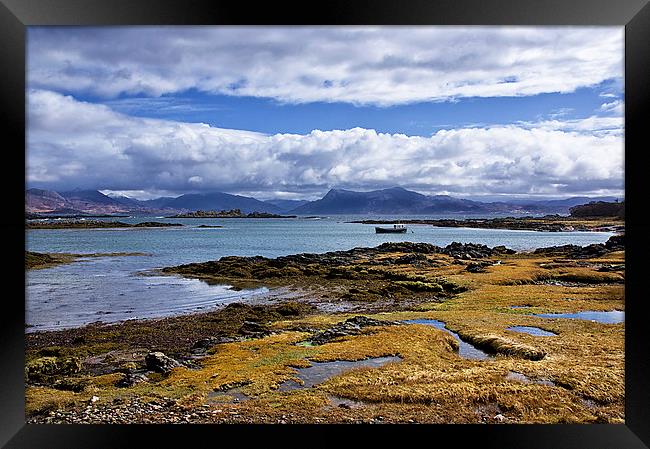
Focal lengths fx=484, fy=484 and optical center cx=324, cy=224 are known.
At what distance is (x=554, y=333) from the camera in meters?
10.8

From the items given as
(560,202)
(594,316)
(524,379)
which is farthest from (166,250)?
(524,379)

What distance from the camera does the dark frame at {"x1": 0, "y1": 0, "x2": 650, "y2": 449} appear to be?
12.2ft

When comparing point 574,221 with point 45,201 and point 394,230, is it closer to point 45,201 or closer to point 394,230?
point 394,230

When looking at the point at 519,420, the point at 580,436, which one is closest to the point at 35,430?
the point at 580,436

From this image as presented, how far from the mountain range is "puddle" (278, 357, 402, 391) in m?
17.3

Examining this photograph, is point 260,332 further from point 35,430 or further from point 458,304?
point 35,430

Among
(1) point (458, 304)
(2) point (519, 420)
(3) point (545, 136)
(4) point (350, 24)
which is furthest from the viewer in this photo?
(3) point (545, 136)

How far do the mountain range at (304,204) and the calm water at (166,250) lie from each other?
142 centimetres

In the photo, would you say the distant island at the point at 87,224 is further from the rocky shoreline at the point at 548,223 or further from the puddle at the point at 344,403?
the puddle at the point at 344,403

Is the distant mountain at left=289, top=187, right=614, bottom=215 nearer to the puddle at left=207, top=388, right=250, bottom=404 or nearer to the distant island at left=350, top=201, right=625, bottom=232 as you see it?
the distant island at left=350, top=201, right=625, bottom=232

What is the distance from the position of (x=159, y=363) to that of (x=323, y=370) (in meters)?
2.90

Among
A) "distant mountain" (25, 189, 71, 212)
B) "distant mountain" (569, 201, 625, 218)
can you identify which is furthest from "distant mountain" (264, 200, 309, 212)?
"distant mountain" (569, 201, 625, 218)

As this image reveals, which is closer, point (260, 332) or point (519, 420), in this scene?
point (519, 420)

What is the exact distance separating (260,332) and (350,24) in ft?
27.9
